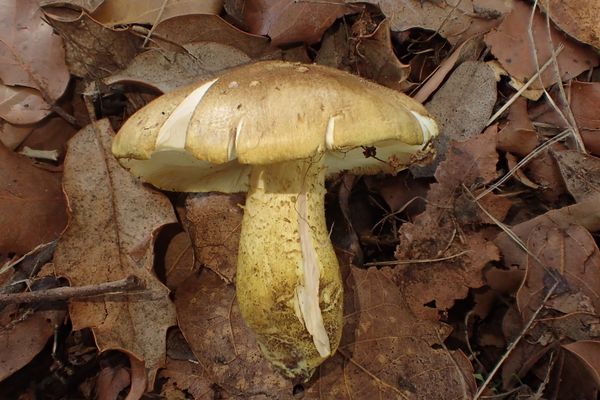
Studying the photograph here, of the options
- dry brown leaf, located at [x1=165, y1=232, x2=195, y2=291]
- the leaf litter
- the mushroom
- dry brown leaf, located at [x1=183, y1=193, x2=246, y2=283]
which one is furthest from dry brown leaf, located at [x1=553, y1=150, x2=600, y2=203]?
dry brown leaf, located at [x1=165, y1=232, x2=195, y2=291]

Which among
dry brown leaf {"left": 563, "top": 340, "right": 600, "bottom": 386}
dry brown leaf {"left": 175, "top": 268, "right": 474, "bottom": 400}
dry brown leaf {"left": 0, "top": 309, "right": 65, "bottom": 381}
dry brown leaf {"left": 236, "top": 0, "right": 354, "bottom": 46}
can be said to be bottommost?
dry brown leaf {"left": 0, "top": 309, "right": 65, "bottom": 381}

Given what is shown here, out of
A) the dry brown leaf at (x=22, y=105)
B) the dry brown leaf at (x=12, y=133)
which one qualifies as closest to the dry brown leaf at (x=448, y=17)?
the dry brown leaf at (x=22, y=105)

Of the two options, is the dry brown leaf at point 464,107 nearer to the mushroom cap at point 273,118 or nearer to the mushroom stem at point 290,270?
the mushroom cap at point 273,118

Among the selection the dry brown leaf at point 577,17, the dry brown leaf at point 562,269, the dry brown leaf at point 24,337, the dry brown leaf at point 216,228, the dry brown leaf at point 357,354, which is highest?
the dry brown leaf at point 577,17

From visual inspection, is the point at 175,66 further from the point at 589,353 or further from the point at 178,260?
the point at 589,353

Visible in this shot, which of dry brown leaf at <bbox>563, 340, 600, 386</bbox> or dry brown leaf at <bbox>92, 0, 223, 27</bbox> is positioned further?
dry brown leaf at <bbox>92, 0, 223, 27</bbox>

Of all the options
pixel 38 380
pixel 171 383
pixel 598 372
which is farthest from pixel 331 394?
pixel 38 380

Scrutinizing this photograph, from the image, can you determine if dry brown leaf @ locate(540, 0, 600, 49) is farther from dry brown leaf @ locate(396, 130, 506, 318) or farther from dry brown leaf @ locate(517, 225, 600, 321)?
dry brown leaf @ locate(517, 225, 600, 321)
